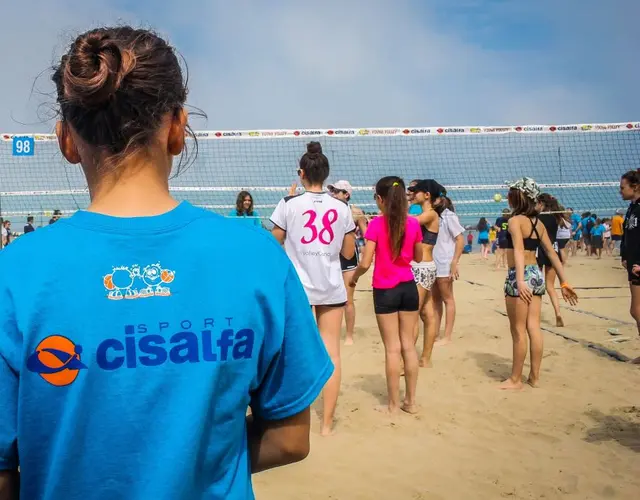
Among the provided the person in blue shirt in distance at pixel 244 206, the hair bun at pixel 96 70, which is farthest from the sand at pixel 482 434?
the hair bun at pixel 96 70

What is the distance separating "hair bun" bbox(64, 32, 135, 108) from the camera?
1057 millimetres

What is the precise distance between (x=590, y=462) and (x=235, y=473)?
3.53 metres

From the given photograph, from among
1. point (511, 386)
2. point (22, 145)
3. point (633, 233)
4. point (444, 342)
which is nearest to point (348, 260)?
point (444, 342)

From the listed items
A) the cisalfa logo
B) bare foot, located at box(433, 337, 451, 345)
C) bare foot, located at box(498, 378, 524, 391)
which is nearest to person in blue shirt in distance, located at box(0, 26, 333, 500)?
the cisalfa logo

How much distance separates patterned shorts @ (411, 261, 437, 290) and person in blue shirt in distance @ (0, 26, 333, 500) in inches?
193

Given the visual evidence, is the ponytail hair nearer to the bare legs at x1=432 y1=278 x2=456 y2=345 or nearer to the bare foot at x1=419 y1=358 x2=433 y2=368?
the bare foot at x1=419 y1=358 x2=433 y2=368

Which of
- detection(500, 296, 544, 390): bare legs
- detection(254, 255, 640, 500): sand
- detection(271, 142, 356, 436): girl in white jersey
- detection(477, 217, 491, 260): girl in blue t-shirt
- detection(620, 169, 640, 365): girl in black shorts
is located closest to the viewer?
detection(254, 255, 640, 500): sand

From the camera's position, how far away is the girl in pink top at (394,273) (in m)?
4.74

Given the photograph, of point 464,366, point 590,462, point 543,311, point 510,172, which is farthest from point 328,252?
point 510,172

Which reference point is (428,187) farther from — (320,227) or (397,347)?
(320,227)

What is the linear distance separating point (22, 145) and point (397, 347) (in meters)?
6.63

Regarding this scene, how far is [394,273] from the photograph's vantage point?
189 inches

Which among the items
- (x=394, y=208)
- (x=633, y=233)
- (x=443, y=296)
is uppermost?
(x=394, y=208)

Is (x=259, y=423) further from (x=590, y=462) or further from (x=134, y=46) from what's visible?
(x=590, y=462)
